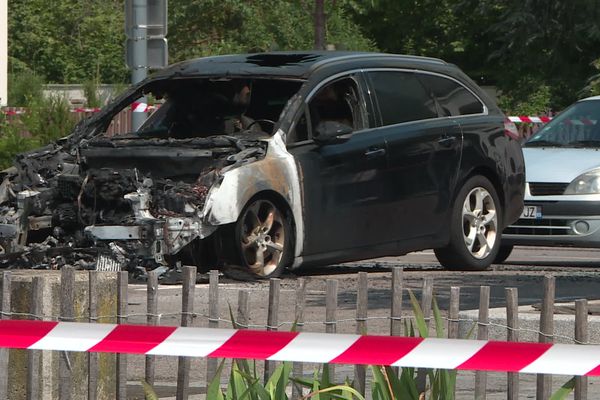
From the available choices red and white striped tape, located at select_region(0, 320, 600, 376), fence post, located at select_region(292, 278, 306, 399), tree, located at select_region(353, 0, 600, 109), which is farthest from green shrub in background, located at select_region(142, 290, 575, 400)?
tree, located at select_region(353, 0, 600, 109)

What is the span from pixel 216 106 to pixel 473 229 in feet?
7.51

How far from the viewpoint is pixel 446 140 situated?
12.8 m

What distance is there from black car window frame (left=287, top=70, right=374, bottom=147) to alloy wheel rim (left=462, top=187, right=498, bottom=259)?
1.24m

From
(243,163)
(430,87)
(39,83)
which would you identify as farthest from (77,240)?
(39,83)

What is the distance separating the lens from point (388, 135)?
12258 millimetres

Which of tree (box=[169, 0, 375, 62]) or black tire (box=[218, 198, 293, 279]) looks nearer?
black tire (box=[218, 198, 293, 279])

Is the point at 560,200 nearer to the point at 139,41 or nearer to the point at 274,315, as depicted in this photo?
the point at 139,41

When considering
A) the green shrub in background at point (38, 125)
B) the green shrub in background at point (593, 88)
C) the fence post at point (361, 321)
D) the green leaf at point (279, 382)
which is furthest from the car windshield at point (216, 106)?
the green shrub in background at point (593, 88)

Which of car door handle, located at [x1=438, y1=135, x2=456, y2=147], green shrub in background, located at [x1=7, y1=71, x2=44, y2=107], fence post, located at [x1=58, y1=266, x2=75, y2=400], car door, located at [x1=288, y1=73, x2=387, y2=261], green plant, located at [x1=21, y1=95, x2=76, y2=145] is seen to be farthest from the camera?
green shrub in background, located at [x1=7, y1=71, x2=44, y2=107]

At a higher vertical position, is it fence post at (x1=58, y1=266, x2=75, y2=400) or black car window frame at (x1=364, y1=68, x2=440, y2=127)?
black car window frame at (x1=364, y1=68, x2=440, y2=127)

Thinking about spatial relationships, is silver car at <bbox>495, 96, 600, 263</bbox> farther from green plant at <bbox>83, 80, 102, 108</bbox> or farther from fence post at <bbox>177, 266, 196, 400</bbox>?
green plant at <bbox>83, 80, 102, 108</bbox>

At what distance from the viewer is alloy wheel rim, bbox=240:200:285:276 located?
447 inches

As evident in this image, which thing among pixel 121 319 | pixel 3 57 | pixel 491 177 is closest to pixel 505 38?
pixel 3 57

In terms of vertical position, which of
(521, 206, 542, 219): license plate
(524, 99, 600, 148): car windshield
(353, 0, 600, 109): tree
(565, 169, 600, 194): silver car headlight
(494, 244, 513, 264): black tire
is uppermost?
(353, 0, 600, 109): tree
